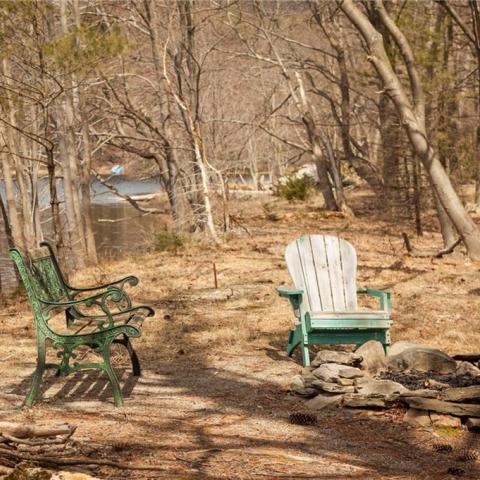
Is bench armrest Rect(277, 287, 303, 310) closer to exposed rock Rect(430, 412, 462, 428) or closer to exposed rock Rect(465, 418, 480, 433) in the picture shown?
exposed rock Rect(430, 412, 462, 428)

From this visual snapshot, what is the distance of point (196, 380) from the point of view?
6.42 metres

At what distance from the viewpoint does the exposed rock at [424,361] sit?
20.2 ft

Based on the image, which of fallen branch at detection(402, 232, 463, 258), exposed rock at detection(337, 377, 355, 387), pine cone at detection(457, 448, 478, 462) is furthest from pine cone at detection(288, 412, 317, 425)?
fallen branch at detection(402, 232, 463, 258)

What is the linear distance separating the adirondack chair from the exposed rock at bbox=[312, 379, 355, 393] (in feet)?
2.36

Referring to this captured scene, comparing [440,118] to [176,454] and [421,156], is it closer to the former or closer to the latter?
[421,156]

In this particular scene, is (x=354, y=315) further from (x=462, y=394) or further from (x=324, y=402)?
(x=462, y=394)

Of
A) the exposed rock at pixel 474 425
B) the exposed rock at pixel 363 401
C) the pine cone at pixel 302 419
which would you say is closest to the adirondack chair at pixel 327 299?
the exposed rock at pixel 363 401

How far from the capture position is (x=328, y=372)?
5848 millimetres

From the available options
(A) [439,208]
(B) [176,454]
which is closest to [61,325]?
(B) [176,454]

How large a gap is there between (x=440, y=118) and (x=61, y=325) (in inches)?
463

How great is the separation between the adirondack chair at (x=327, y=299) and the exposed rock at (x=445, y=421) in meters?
1.43

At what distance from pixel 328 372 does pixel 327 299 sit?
4.41 feet

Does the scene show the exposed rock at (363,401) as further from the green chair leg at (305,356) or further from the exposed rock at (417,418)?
the green chair leg at (305,356)

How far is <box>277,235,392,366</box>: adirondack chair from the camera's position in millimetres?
6492
